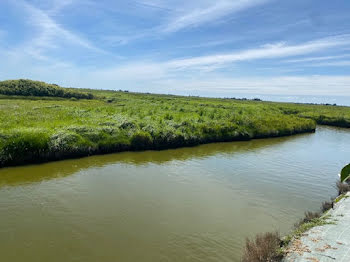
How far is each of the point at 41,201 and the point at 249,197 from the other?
37.9 ft

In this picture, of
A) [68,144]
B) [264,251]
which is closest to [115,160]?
[68,144]

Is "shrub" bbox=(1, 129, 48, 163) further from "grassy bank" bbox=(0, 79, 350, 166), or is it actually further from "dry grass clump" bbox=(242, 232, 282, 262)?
"dry grass clump" bbox=(242, 232, 282, 262)

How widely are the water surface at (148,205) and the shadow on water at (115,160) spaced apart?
3.4 inches

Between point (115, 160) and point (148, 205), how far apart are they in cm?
908

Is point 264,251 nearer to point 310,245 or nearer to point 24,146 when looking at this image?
point 310,245

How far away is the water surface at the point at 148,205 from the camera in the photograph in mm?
8477

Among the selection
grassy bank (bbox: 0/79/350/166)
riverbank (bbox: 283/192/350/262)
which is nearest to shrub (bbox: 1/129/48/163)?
grassy bank (bbox: 0/79/350/166)

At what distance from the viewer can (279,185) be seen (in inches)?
614

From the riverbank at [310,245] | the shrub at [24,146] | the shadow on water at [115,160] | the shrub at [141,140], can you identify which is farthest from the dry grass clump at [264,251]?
the shrub at [141,140]

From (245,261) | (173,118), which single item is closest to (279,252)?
(245,261)

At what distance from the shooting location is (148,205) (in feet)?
38.6

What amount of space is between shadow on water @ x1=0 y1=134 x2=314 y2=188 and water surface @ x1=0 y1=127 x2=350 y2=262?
86mm

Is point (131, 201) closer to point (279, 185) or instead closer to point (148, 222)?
point (148, 222)

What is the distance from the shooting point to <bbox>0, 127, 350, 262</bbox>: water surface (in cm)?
848
